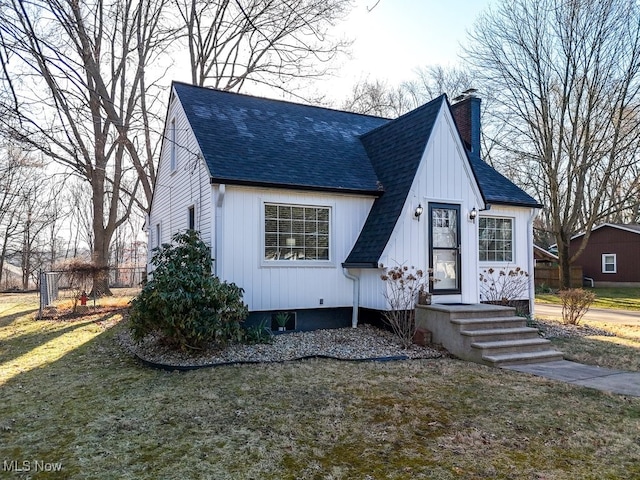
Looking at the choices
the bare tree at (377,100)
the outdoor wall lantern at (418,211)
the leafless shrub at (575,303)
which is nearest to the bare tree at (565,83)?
the bare tree at (377,100)

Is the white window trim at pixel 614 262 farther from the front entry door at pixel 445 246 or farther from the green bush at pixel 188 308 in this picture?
the green bush at pixel 188 308

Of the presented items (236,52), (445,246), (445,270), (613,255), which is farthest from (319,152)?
(613,255)

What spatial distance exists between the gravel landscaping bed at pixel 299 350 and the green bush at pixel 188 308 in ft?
0.81

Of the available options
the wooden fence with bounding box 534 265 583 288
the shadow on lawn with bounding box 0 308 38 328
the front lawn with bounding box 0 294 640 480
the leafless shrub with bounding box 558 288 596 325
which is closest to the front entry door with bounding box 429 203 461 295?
the front lawn with bounding box 0 294 640 480

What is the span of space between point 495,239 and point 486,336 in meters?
4.29

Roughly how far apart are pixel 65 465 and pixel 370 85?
24.2 m

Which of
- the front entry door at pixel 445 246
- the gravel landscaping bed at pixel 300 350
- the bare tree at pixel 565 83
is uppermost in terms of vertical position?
the bare tree at pixel 565 83

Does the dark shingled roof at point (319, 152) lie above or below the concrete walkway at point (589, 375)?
above

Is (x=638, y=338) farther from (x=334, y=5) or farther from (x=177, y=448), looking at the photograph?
(x=334, y=5)

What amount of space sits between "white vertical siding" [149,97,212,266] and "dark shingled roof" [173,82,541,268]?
538 millimetres

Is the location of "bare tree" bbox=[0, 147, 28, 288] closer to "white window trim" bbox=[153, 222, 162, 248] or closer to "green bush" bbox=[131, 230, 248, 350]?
"white window trim" bbox=[153, 222, 162, 248]

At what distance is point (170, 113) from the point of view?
12094mm

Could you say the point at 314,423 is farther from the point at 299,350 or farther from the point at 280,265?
the point at 280,265

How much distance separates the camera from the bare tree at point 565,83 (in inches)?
714
